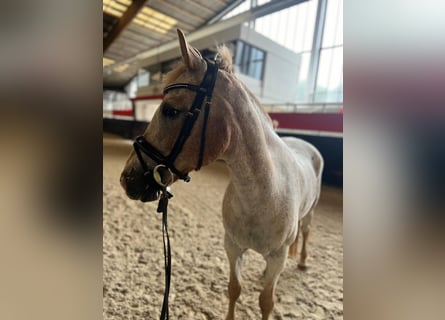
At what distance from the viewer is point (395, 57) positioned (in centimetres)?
30

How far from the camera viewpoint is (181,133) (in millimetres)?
682

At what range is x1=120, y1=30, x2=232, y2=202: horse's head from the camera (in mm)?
682

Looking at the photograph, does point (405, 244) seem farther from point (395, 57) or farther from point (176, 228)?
point (176, 228)

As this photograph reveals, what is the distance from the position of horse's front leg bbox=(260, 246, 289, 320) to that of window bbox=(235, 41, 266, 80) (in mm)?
6611

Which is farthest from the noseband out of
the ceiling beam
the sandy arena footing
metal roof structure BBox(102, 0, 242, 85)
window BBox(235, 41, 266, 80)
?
window BBox(235, 41, 266, 80)

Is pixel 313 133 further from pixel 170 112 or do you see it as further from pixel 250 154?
pixel 170 112

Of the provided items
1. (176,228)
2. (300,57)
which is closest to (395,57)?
(176,228)

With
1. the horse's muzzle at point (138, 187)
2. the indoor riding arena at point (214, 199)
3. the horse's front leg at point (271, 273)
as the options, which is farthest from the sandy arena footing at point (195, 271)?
the horse's muzzle at point (138, 187)

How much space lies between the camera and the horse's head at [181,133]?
0.68 m

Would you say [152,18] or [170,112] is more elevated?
→ [152,18]

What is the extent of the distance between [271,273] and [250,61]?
23.2 feet

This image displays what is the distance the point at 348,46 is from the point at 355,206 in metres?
0.20

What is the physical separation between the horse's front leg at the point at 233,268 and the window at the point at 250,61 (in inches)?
258

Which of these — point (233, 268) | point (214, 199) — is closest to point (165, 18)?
point (214, 199)
